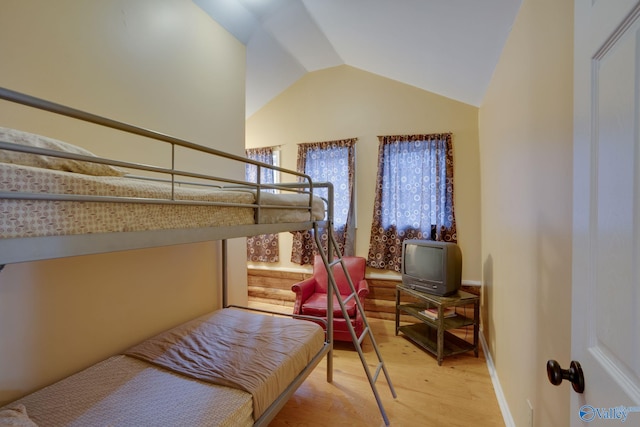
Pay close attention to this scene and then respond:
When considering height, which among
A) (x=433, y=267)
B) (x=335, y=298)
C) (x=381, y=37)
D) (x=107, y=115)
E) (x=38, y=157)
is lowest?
(x=335, y=298)

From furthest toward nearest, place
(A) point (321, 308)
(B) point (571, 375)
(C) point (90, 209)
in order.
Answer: (A) point (321, 308), (C) point (90, 209), (B) point (571, 375)

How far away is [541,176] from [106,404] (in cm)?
225

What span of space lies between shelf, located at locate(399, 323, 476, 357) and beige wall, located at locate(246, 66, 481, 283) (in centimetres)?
75

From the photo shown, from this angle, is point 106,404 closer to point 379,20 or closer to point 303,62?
point 379,20

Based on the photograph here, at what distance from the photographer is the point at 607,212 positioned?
1.76 feet

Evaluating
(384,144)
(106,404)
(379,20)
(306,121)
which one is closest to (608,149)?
(106,404)

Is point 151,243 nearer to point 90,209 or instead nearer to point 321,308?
point 90,209

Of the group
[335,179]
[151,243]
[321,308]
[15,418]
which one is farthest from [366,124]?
[15,418]

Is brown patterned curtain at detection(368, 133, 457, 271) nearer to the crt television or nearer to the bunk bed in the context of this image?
the crt television

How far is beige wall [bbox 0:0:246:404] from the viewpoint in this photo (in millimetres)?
1261

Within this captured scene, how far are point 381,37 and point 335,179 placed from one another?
1706 millimetres

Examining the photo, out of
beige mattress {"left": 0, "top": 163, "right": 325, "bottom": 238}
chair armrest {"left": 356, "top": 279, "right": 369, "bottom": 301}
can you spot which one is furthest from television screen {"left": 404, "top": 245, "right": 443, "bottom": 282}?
beige mattress {"left": 0, "top": 163, "right": 325, "bottom": 238}

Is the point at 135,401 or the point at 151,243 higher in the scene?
the point at 151,243

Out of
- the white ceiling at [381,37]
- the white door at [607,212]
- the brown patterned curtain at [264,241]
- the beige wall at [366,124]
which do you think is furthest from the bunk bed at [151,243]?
the brown patterned curtain at [264,241]
